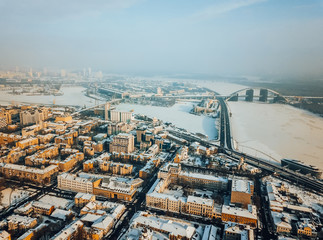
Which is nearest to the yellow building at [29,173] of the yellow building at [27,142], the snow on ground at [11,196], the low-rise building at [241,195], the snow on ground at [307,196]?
the snow on ground at [11,196]

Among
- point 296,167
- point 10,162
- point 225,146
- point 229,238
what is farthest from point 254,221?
point 10,162

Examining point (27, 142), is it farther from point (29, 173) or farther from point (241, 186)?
point (241, 186)

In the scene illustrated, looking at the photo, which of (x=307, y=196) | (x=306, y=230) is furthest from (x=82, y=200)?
(x=307, y=196)

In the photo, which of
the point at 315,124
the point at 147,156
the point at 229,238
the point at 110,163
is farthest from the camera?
the point at 315,124

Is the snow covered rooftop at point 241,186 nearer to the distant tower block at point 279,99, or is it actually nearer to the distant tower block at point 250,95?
the distant tower block at point 279,99

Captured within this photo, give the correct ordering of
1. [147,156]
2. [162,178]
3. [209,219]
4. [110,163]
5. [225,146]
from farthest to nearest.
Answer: [225,146], [147,156], [110,163], [162,178], [209,219]

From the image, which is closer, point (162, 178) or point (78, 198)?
point (78, 198)

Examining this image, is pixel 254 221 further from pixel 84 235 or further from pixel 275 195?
pixel 84 235
